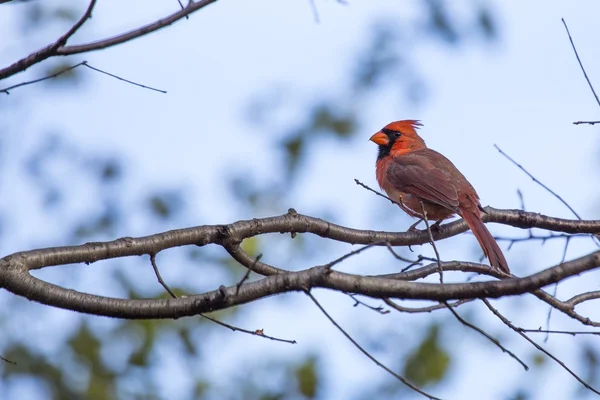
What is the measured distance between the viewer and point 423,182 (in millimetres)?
5309

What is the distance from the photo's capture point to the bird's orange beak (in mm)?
6316

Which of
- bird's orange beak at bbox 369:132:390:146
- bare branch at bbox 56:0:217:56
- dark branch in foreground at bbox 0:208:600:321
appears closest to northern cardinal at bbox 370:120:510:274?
bird's orange beak at bbox 369:132:390:146

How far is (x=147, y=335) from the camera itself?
5.27 m

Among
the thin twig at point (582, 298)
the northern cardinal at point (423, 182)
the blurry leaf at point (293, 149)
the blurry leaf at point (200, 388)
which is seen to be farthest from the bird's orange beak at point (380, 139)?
the thin twig at point (582, 298)

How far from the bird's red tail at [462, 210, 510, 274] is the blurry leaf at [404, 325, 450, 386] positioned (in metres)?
1.17

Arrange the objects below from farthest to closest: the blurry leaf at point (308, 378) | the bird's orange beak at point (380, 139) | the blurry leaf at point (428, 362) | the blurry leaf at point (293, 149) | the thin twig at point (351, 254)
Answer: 1. the blurry leaf at point (293, 149)
2. the bird's orange beak at point (380, 139)
3. the blurry leaf at point (308, 378)
4. the blurry leaf at point (428, 362)
5. the thin twig at point (351, 254)

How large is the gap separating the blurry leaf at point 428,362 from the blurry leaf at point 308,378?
623mm

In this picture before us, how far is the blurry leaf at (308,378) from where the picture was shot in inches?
217

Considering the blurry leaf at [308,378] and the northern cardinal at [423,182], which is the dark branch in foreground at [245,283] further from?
the blurry leaf at [308,378]

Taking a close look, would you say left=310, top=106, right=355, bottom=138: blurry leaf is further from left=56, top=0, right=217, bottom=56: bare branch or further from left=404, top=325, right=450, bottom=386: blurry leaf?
left=56, top=0, right=217, bottom=56: bare branch

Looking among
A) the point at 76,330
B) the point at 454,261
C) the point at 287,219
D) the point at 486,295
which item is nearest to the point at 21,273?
the point at 287,219

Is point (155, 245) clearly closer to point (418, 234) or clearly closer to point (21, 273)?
point (21, 273)

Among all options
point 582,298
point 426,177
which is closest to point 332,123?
point 426,177

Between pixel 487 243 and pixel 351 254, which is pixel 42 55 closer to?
pixel 351 254
